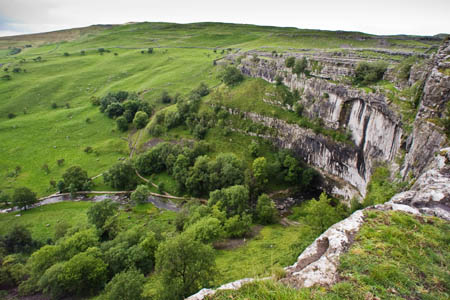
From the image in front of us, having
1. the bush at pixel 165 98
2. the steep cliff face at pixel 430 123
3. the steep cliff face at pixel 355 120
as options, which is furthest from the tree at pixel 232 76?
the steep cliff face at pixel 430 123

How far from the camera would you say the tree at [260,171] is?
62.3 m

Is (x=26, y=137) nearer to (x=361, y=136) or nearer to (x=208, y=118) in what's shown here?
(x=208, y=118)

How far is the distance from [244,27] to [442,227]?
208578 millimetres

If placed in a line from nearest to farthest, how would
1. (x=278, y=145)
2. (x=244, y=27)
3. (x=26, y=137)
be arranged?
1. (x=278, y=145)
2. (x=26, y=137)
3. (x=244, y=27)

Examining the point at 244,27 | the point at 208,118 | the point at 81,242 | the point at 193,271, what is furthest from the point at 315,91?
the point at 244,27

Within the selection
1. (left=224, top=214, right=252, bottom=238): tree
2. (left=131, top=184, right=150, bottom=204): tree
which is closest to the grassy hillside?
(left=131, top=184, right=150, bottom=204): tree

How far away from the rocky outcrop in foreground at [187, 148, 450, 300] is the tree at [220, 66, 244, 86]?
7505 cm

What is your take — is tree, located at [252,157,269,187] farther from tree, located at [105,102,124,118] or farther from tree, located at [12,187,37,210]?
tree, located at [105,102,124,118]

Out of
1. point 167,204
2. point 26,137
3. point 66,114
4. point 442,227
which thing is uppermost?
point 442,227

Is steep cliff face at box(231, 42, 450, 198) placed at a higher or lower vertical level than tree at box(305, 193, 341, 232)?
higher

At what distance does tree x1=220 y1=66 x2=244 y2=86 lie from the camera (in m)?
89.2

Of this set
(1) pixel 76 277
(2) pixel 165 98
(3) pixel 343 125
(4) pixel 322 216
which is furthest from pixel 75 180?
(3) pixel 343 125

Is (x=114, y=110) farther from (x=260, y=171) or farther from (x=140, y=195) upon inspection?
(x=260, y=171)

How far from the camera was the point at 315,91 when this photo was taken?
62.7 meters
